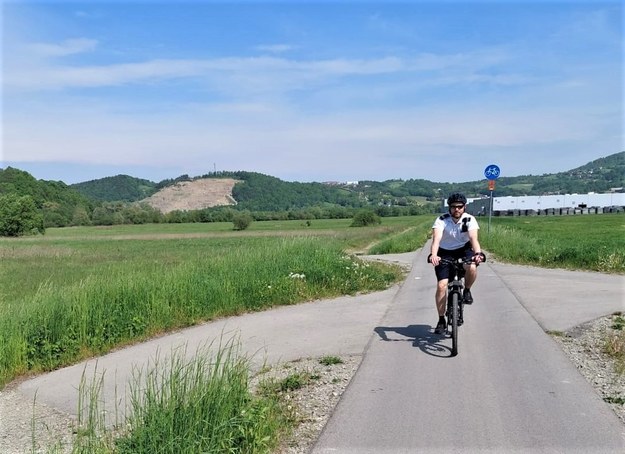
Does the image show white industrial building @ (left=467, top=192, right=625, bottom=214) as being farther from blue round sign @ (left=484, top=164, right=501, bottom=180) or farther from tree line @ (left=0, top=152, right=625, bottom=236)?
blue round sign @ (left=484, top=164, right=501, bottom=180)

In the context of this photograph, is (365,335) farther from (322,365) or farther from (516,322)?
(516,322)

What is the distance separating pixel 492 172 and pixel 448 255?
15.8m

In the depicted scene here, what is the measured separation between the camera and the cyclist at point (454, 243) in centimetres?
682

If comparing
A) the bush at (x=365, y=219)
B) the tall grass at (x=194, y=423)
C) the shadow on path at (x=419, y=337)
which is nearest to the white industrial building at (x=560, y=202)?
the bush at (x=365, y=219)

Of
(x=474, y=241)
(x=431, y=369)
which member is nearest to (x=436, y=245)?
(x=474, y=241)

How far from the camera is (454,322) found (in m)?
6.23

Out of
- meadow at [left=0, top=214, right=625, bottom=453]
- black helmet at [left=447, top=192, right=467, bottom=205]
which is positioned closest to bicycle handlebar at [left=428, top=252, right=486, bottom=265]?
black helmet at [left=447, top=192, right=467, bottom=205]

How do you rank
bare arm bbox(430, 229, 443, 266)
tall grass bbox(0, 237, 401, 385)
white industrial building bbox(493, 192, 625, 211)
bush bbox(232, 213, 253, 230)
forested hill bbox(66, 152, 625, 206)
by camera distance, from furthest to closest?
forested hill bbox(66, 152, 625, 206) → white industrial building bbox(493, 192, 625, 211) → bush bbox(232, 213, 253, 230) → tall grass bbox(0, 237, 401, 385) → bare arm bbox(430, 229, 443, 266)

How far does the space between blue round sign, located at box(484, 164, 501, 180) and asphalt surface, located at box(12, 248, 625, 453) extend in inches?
435

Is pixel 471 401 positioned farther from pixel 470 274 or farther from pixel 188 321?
pixel 188 321

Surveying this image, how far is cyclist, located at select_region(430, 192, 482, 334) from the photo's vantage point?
22.4ft

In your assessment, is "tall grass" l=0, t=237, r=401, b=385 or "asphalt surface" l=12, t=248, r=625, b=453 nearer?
"asphalt surface" l=12, t=248, r=625, b=453

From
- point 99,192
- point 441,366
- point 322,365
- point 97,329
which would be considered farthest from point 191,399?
point 99,192

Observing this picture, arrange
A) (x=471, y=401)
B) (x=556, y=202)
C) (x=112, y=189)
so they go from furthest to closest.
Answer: (x=112, y=189) < (x=556, y=202) < (x=471, y=401)
